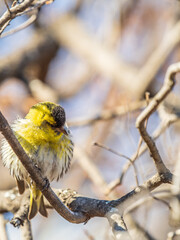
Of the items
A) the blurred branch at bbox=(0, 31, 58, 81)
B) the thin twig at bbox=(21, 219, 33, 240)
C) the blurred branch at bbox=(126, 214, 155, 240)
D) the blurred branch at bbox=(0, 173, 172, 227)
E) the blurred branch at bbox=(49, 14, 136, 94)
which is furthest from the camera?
the blurred branch at bbox=(0, 31, 58, 81)

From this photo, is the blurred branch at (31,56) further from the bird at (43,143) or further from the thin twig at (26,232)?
the thin twig at (26,232)

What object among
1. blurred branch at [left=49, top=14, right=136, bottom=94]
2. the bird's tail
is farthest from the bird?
blurred branch at [left=49, top=14, right=136, bottom=94]

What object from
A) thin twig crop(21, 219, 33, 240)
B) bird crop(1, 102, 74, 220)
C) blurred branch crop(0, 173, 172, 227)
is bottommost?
thin twig crop(21, 219, 33, 240)

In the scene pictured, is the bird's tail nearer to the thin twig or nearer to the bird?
the bird

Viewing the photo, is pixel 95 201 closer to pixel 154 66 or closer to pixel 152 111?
pixel 152 111

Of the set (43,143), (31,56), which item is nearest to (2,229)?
(43,143)

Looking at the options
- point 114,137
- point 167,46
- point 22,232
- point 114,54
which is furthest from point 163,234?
point 114,54
